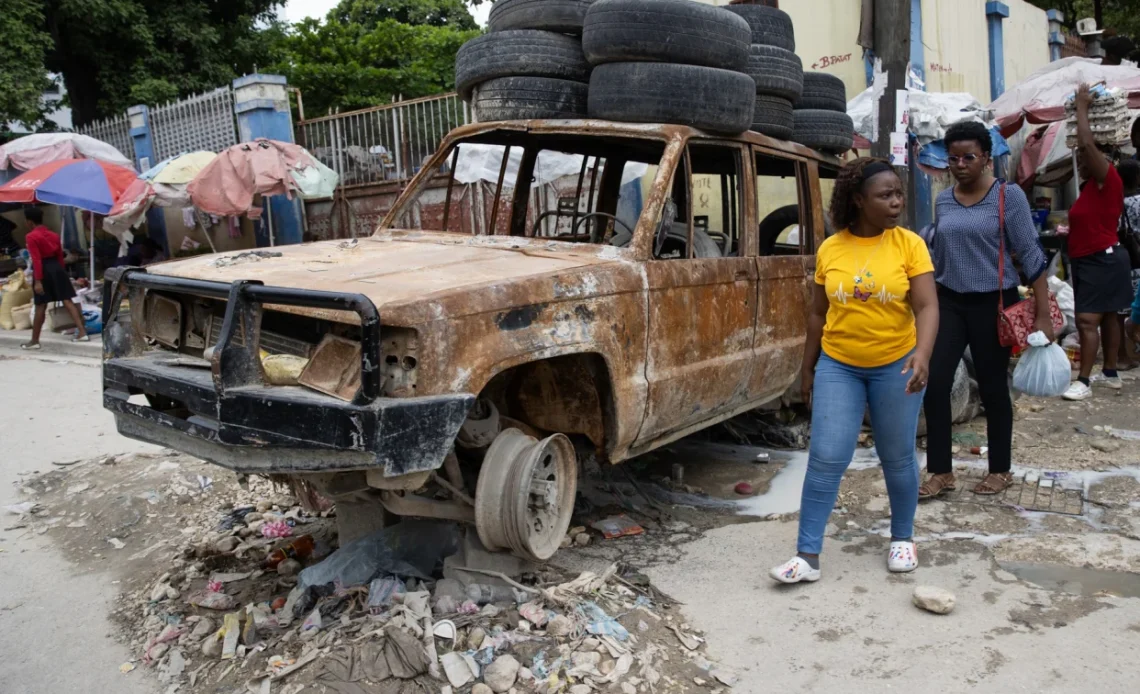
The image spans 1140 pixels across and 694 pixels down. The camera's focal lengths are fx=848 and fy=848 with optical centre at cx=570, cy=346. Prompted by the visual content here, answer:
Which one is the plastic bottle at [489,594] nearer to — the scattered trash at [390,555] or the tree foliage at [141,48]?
the scattered trash at [390,555]

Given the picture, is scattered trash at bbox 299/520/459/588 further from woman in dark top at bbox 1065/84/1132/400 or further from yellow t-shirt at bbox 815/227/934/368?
woman in dark top at bbox 1065/84/1132/400

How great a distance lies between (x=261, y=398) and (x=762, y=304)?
105 inches

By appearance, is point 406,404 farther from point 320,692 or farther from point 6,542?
point 6,542

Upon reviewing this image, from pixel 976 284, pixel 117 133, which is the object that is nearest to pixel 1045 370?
pixel 976 284

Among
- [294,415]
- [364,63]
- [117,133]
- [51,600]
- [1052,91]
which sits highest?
[364,63]

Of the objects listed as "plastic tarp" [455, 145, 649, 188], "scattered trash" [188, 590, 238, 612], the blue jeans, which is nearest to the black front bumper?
"scattered trash" [188, 590, 238, 612]

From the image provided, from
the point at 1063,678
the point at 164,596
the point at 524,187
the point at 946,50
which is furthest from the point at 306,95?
the point at 1063,678

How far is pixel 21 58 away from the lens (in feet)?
50.4

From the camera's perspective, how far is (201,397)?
109 inches

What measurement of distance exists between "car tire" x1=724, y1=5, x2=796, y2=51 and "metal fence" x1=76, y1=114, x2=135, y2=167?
14.4 meters

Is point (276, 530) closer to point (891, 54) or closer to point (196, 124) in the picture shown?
point (891, 54)

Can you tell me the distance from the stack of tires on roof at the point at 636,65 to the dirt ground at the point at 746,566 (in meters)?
1.96

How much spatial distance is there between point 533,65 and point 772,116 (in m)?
1.37

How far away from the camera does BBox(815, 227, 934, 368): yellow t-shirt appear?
3.18 meters
